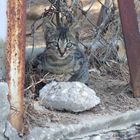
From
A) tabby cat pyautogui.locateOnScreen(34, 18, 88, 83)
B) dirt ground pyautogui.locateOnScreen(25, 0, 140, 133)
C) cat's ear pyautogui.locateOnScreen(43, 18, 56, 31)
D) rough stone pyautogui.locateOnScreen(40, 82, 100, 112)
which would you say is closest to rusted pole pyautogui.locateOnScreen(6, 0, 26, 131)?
dirt ground pyautogui.locateOnScreen(25, 0, 140, 133)

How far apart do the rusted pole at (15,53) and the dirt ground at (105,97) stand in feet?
0.85

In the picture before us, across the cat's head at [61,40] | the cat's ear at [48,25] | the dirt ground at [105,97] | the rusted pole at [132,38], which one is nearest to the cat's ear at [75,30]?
the cat's head at [61,40]

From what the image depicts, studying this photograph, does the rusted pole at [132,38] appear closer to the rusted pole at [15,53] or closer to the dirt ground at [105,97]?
the dirt ground at [105,97]

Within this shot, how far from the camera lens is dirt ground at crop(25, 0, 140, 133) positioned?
3.96 metres

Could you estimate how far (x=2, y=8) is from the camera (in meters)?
3.49

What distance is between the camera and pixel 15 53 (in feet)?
11.8

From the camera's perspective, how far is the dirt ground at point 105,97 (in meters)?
3.96

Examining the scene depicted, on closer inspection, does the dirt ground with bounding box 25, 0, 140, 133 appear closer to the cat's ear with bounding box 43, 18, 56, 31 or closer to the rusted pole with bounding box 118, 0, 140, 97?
the rusted pole with bounding box 118, 0, 140, 97

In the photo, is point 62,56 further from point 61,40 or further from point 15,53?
point 15,53

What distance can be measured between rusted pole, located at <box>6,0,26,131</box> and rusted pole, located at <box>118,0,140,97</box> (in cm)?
108

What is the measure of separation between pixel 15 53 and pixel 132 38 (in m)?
1.21

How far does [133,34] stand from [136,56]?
0.61 ft

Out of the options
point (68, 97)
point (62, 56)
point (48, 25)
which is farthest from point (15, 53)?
point (48, 25)

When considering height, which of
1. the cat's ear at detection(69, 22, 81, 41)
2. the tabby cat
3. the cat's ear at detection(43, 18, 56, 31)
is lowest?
the tabby cat
